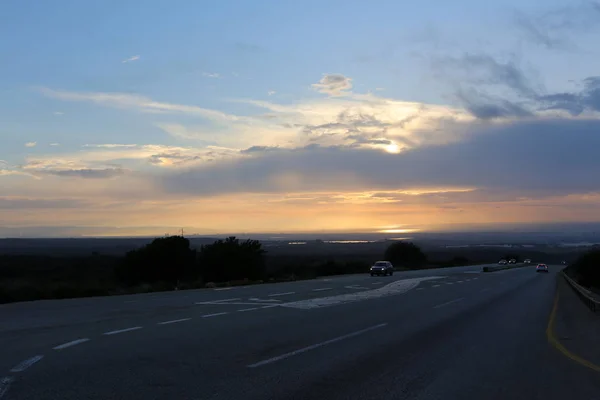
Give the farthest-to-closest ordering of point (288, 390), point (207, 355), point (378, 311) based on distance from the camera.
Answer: point (378, 311) < point (207, 355) < point (288, 390)

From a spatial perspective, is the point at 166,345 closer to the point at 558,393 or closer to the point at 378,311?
the point at 558,393

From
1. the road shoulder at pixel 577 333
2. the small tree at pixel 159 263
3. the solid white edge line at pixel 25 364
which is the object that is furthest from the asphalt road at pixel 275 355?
the small tree at pixel 159 263

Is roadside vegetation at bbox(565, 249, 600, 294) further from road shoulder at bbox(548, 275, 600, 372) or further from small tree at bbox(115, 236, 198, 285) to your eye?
small tree at bbox(115, 236, 198, 285)

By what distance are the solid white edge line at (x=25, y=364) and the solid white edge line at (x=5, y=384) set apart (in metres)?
0.60

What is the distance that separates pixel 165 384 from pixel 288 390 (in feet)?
5.69

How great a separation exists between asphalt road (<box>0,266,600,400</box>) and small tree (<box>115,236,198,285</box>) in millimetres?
Answer: 35528

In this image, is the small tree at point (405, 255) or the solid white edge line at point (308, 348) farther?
the small tree at point (405, 255)

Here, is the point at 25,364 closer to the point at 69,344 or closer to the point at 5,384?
the point at 5,384

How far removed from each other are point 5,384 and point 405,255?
106 metres

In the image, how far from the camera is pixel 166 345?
1274cm

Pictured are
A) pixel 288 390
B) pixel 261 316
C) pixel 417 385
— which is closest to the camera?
A: pixel 288 390

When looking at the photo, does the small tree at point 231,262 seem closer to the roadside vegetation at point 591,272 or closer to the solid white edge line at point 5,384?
the roadside vegetation at point 591,272

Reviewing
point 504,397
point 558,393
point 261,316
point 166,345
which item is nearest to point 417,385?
point 504,397

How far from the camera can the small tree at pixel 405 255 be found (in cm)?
11036
